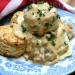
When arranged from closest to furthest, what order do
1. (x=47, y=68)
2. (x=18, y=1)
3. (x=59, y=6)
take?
(x=47, y=68) → (x=18, y=1) → (x=59, y=6)

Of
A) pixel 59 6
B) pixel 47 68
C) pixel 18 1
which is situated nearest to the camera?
pixel 47 68

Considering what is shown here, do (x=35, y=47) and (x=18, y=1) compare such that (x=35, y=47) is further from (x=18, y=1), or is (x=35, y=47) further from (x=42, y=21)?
(x=18, y=1)

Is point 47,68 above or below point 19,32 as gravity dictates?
below

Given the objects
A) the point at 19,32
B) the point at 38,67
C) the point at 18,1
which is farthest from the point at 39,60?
the point at 18,1

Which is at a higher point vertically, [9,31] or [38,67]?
[9,31]

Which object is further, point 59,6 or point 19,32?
point 59,6

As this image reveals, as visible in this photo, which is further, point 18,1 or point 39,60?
point 18,1

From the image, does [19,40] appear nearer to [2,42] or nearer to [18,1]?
[2,42]

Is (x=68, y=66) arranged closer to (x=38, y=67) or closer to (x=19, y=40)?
(x=38, y=67)
